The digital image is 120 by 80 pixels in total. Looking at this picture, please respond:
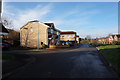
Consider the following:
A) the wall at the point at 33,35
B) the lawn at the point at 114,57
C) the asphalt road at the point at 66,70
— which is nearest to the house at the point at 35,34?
the wall at the point at 33,35

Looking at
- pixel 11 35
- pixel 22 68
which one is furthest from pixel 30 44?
pixel 22 68

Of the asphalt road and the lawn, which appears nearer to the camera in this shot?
the asphalt road

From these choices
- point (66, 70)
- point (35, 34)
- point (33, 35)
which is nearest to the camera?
point (66, 70)

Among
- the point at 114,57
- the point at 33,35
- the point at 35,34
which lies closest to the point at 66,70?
the point at 114,57

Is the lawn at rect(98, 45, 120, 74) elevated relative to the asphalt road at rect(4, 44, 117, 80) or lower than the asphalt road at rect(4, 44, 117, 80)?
elevated

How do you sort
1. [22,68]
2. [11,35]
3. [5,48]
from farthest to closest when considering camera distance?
[11,35], [5,48], [22,68]

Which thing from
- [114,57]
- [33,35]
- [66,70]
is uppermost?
[33,35]

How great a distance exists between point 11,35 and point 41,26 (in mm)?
12810

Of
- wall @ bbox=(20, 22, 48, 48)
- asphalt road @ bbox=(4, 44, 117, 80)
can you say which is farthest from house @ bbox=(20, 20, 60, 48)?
asphalt road @ bbox=(4, 44, 117, 80)

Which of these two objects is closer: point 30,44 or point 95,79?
point 95,79

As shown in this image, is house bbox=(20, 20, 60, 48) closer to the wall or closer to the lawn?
the wall

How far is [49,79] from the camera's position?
4.79 meters

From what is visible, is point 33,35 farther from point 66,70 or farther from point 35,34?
point 66,70

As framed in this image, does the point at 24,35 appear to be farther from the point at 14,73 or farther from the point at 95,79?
the point at 95,79
